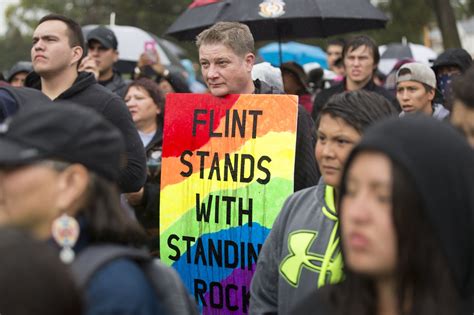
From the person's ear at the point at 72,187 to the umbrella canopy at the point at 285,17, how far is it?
605 centimetres

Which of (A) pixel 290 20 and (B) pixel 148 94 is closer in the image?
(B) pixel 148 94

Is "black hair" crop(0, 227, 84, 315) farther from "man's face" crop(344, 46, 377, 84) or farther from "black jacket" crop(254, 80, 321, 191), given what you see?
"man's face" crop(344, 46, 377, 84)

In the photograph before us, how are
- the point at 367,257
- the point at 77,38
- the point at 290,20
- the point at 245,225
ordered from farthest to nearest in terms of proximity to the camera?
1. the point at 290,20
2. the point at 77,38
3. the point at 245,225
4. the point at 367,257

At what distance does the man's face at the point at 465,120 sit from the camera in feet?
12.4

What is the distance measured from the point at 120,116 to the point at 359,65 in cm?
405

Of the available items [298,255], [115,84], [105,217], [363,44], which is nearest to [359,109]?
[298,255]

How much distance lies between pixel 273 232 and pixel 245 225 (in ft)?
3.89

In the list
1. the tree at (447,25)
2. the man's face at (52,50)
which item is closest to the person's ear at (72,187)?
the man's face at (52,50)

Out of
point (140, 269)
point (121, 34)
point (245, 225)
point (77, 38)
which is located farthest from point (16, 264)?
point (121, 34)

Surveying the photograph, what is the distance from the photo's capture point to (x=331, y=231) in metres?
3.98

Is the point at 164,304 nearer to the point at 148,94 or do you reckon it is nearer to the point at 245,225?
the point at 245,225

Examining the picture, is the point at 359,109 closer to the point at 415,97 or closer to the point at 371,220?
the point at 371,220

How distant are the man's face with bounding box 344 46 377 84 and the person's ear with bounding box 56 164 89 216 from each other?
21.6 feet

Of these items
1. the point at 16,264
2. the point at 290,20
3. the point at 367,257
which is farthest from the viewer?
the point at 290,20
